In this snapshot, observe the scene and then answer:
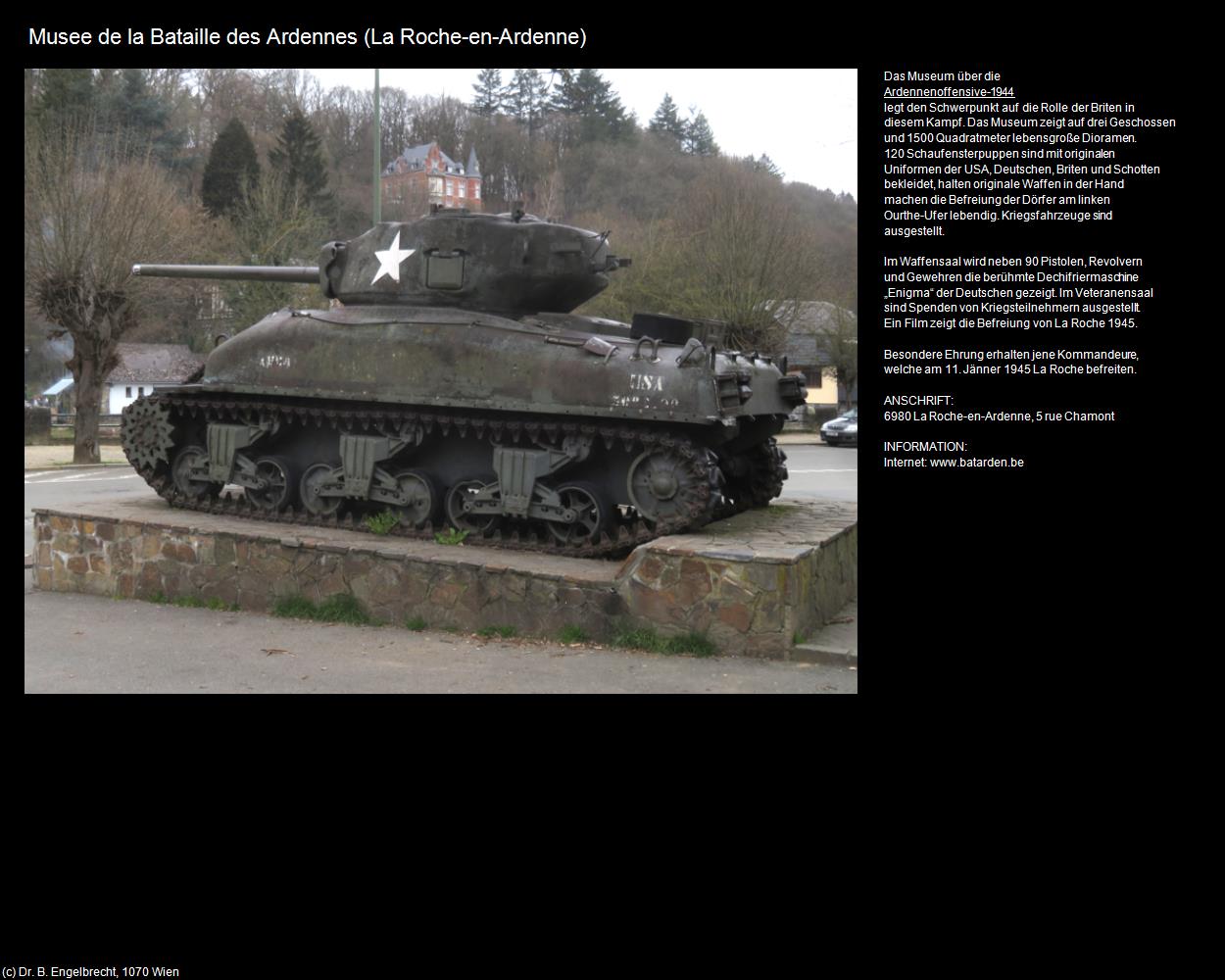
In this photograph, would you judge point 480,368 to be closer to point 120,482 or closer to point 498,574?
point 498,574

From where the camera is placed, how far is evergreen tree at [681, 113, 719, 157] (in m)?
63.8

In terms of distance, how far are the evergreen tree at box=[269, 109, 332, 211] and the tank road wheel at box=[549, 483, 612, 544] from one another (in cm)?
4179

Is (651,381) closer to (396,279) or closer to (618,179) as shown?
(396,279)

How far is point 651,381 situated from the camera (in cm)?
1044

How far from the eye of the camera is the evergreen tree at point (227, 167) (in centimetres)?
5106

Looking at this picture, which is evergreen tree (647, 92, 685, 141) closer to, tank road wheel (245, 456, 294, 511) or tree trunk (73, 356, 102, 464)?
tree trunk (73, 356, 102, 464)

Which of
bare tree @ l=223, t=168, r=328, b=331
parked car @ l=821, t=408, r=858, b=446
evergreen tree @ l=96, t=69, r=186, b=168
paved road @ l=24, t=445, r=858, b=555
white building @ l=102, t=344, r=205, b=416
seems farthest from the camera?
white building @ l=102, t=344, r=205, b=416

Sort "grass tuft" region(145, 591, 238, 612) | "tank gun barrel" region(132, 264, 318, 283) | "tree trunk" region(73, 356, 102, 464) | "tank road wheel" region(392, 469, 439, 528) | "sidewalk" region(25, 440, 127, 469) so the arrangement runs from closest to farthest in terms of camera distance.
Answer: "grass tuft" region(145, 591, 238, 612) < "tank road wheel" region(392, 469, 439, 528) < "tank gun barrel" region(132, 264, 318, 283) < "tree trunk" region(73, 356, 102, 464) < "sidewalk" region(25, 440, 127, 469)

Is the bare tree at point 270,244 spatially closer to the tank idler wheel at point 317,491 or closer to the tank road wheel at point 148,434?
the tank road wheel at point 148,434

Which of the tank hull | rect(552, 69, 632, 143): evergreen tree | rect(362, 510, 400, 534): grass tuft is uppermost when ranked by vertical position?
rect(552, 69, 632, 143): evergreen tree

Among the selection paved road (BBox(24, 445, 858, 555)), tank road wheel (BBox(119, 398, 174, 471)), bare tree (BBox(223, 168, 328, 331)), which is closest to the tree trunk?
paved road (BBox(24, 445, 858, 555))

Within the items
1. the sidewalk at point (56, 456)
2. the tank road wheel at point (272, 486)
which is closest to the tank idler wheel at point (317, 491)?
the tank road wheel at point (272, 486)

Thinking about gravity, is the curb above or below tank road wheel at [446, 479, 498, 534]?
below

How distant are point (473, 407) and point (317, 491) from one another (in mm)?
2264
